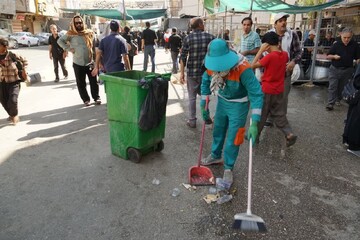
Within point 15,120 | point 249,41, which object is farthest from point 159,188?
point 15,120

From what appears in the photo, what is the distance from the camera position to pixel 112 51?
575cm

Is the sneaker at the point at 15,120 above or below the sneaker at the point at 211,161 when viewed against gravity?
above

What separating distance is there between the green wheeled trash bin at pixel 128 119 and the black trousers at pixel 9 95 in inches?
99.5

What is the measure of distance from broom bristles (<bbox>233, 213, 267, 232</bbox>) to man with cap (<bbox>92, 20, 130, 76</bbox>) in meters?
4.39

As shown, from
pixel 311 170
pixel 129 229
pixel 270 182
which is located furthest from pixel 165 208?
pixel 311 170

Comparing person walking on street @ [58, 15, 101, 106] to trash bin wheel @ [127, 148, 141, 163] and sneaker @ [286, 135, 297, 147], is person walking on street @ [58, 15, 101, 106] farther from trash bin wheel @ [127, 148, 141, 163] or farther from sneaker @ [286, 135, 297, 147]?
sneaker @ [286, 135, 297, 147]

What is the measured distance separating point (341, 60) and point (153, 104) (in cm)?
481

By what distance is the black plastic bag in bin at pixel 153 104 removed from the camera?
358 centimetres

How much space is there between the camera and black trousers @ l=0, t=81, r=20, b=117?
5.33m

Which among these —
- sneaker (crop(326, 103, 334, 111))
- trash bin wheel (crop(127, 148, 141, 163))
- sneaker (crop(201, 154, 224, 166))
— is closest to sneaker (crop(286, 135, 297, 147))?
sneaker (crop(201, 154, 224, 166))

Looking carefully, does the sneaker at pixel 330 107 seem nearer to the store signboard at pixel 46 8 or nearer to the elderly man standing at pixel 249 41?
the elderly man standing at pixel 249 41

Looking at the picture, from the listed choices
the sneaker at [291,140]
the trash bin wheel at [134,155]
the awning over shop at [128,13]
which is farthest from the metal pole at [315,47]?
the trash bin wheel at [134,155]

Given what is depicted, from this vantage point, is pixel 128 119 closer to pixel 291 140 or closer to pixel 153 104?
pixel 153 104

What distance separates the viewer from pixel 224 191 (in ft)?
10.8
